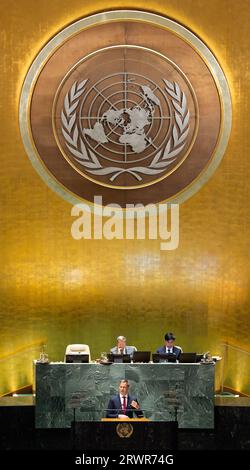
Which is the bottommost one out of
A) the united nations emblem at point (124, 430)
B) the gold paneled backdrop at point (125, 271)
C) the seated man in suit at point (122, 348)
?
the united nations emblem at point (124, 430)

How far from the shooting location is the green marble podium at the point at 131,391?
31.8ft

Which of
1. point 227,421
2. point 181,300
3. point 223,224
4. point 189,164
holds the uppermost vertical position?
point 189,164

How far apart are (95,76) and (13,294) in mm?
2955

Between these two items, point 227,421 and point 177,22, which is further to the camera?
point 177,22

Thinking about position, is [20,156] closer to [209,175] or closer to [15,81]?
[15,81]

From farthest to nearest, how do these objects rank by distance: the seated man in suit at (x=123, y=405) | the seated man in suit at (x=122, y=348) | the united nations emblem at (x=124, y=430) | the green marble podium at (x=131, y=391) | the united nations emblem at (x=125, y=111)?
the united nations emblem at (x=125, y=111) < the seated man in suit at (x=122, y=348) < the green marble podium at (x=131, y=391) < the seated man in suit at (x=123, y=405) < the united nations emblem at (x=124, y=430)

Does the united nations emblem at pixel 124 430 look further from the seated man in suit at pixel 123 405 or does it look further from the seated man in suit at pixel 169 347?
the seated man in suit at pixel 169 347

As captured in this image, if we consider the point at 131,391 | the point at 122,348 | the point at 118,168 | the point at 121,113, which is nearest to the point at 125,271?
the point at 122,348

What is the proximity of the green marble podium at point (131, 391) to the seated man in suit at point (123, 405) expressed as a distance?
0.34ft

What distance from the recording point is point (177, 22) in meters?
10.9

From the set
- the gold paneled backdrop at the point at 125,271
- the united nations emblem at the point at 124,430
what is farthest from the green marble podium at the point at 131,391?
the gold paneled backdrop at the point at 125,271

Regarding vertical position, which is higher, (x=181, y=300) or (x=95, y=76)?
(x=95, y=76)

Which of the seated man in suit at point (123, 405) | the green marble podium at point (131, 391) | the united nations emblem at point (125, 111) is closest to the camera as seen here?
the seated man in suit at point (123, 405)

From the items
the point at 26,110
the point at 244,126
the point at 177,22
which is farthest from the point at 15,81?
the point at 244,126
